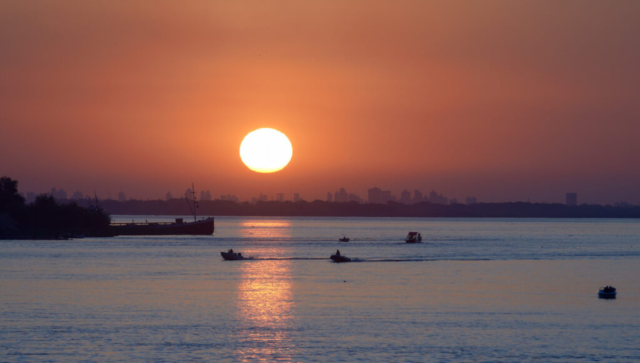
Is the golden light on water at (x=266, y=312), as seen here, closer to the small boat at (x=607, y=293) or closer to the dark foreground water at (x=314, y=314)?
the dark foreground water at (x=314, y=314)

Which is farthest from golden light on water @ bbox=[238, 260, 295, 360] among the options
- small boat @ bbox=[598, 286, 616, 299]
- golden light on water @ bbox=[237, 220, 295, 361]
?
small boat @ bbox=[598, 286, 616, 299]

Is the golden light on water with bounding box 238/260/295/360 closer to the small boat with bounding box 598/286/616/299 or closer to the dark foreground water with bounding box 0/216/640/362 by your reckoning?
the dark foreground water with bounding box 0/216/640/362

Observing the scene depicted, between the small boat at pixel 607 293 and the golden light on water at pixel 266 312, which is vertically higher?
the small boat at pixel 607 293

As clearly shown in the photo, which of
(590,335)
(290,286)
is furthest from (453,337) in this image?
(290,286)

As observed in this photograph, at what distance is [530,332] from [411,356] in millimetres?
14578

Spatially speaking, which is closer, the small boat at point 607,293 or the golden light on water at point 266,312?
the golden light on water at point 266,312

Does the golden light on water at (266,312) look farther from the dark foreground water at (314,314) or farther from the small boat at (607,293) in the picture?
the small boat at (607,293)

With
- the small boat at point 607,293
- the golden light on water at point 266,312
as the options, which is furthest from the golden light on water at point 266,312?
the small boat at point 607,293

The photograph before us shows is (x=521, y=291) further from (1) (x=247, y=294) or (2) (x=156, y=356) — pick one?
(2) (x=156, y=356)

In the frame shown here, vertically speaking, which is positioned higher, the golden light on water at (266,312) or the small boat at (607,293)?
the small boat at (607,293)

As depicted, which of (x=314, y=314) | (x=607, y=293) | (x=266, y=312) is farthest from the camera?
(x=607, y=293)

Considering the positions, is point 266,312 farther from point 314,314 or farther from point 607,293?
point 607,293

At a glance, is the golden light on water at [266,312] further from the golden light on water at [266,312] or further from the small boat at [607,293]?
the small boat at [607,293]

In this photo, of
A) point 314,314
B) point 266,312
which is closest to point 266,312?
point 266,312
